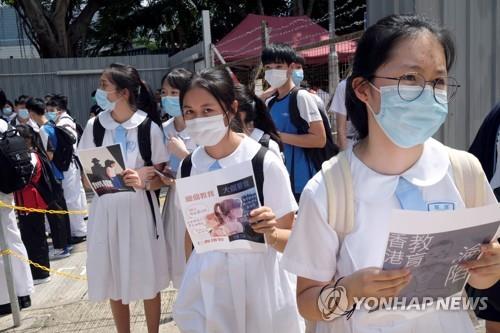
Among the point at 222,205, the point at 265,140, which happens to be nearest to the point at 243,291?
the point at 222,205

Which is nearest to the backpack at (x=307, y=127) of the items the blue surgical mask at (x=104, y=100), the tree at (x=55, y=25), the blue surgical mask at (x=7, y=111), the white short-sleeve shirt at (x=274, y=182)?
the blue surgical mask at (x=104, y=100)

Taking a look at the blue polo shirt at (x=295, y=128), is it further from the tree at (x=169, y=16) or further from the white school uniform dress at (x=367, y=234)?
the tree at (x=169, y=16)

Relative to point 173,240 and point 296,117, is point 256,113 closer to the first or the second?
point 296,117

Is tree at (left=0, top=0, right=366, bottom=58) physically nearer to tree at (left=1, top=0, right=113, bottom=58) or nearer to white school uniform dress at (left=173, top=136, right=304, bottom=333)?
tree at (left=1, top=0, right=113, bottom=58)

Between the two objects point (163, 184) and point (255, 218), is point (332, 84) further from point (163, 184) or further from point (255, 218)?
point (255, 218)

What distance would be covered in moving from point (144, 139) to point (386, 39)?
2.13m

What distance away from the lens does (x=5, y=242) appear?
418cm

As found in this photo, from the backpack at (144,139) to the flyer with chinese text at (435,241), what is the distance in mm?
2234

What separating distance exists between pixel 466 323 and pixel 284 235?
848 mm

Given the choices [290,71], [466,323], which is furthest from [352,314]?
[290,71]

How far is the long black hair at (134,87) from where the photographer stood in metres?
3.36

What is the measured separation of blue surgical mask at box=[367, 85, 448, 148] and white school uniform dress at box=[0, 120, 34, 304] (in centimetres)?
367

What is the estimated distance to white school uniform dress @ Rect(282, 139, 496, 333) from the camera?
147 centimetres

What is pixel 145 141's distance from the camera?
3297 mm
